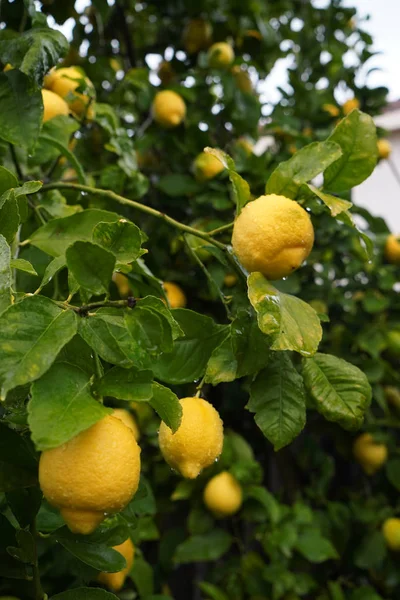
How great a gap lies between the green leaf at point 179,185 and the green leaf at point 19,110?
0.69m

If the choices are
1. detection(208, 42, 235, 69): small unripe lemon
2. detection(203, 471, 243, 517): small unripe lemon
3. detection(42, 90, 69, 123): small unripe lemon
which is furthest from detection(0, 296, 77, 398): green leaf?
detection(208, 42, 235, 69): small unripe lemon

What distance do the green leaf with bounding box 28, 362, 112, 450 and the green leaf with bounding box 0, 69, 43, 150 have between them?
38 centimetres

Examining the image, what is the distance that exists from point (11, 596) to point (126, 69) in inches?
55.1

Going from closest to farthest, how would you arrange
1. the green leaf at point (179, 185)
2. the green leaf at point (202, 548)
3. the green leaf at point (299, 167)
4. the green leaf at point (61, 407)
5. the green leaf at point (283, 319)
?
the green leaf at point (61, 407), the green leaf at point (283, 319), the green leaf at point (299, 167), the green leaf at point (202, 548), the green leaf at point (179, 185)

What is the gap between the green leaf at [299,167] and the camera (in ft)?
1.99

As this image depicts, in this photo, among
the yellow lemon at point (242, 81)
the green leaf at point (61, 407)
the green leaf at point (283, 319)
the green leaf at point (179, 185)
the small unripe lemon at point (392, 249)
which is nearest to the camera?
the green leaf at point (61, 407)

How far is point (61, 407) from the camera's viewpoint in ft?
1.34

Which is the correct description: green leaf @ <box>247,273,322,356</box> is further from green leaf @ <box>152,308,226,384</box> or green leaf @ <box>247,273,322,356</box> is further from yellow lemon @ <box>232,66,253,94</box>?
yellow lemon @ <box>232,66,253,94</box>

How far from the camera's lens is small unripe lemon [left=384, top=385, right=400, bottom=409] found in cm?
168

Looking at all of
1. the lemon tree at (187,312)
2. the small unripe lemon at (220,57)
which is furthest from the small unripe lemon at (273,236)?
the small unripe lemon at (220,57)

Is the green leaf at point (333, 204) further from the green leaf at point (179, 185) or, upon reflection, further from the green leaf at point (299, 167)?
the green leaf at point (179, 185)

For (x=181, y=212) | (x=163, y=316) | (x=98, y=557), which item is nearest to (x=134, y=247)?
(x=163, y=316)

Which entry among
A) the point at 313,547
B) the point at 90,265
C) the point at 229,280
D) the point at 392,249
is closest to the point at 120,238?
the point at 90,265

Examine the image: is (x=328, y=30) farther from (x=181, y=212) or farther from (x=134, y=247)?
(x=134, y=247)
